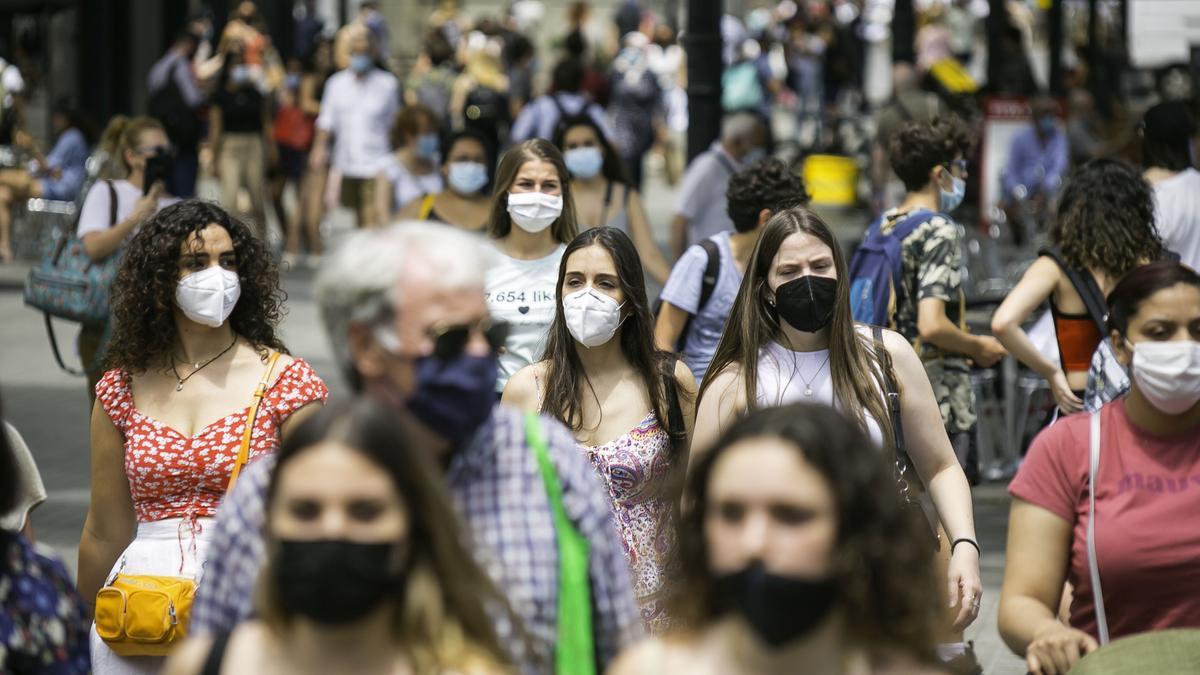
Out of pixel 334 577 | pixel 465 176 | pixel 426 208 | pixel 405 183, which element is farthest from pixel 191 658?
pixel 405 183

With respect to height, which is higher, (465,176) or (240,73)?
(240,73)

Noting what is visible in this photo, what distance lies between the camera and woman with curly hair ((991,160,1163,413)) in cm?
652

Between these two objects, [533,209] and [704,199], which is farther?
[704,199]

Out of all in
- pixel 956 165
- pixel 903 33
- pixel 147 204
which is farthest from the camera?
A: pixel 903 33

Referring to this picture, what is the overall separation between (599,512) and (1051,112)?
591 inches

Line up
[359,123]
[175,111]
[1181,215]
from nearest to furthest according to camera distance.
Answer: [1181,215]
[359,123]
[175,111]

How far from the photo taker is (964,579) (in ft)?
16.0

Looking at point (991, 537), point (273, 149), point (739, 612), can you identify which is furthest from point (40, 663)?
point (273, 149)

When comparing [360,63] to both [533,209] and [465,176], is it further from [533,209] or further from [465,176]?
[533,209]

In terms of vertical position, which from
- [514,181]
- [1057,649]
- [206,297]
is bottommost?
[1057,649]

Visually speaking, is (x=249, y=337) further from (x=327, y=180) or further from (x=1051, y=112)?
(x=1051, y=112)

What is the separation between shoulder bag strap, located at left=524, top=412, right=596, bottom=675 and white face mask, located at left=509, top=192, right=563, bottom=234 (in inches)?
152

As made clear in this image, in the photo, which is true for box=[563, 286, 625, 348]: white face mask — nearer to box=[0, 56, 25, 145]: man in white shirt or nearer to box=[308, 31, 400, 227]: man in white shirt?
box=[308, 31, 400, 227]: man in white shirt

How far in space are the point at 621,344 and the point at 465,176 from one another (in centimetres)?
355
